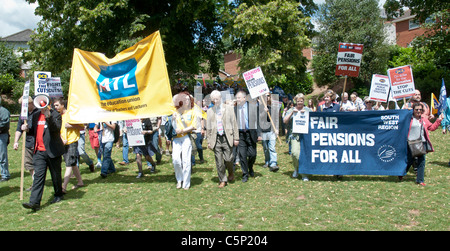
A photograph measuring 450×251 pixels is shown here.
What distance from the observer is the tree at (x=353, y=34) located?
35.0m

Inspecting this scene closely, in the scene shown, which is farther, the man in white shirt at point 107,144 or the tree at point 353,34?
the tree at point 353,34

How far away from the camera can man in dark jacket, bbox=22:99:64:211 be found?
673cm

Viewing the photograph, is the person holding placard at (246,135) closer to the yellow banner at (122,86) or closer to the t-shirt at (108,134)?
the yellow banner at (122,86)

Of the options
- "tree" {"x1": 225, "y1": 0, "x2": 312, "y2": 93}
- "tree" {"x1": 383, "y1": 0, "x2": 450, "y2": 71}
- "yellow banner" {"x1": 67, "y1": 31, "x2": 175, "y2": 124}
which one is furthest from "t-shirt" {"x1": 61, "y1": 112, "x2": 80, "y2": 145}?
"tree" {"x1": 383, "y1": 0, "x2": 450, "y2": 71}

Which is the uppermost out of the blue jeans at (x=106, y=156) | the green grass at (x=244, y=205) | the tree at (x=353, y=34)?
the tree at (x=353, y=34)

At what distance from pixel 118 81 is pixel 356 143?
5928mm

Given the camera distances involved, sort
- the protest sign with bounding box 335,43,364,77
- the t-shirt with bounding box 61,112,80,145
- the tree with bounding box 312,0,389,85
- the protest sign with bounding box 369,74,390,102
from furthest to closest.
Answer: the tree with bounding box 312,0,389,85, the protest sign with bounding box 369,74,390,102, the protest sign with bounding box 335,43,364,77, the t-shirt with bounding box 61,112,80,145

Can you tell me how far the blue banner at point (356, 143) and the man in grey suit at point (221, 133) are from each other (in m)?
1.76

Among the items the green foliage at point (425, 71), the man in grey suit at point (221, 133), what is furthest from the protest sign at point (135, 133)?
the green foliage at point (425, 71)

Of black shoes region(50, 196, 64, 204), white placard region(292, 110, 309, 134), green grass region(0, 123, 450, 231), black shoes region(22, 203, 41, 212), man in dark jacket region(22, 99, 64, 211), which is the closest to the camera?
green grass region(0, 123, 450, 231)

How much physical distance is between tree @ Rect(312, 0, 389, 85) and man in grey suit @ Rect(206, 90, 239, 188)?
30575mm

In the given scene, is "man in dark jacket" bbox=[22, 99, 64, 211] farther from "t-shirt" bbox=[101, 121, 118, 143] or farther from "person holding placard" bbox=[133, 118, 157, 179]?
"person holding placard" bbox=[133, 118, 157, 179]

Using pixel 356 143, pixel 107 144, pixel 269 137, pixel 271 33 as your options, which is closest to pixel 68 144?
pixel 107 144

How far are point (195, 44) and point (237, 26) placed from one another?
5.89 meters
